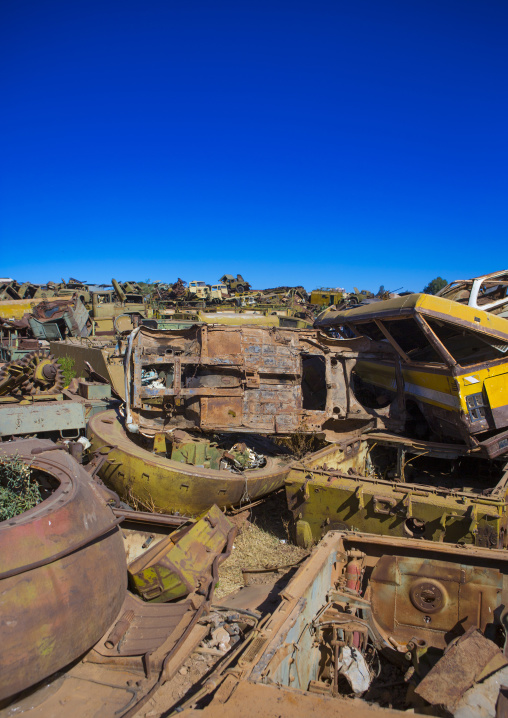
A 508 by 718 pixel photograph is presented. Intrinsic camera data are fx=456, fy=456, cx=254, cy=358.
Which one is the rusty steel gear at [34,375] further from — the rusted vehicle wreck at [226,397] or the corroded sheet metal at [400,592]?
the corroded sheet metal at [400,592]

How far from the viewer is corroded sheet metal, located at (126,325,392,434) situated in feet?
18.6

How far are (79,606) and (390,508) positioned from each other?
280cm

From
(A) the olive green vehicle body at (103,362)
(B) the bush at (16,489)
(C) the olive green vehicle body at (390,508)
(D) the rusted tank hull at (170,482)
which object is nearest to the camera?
(B) the bush at (16,489)

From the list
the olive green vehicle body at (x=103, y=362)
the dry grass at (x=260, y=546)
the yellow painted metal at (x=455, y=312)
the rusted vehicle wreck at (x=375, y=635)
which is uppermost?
the yellow painted metal at (x=455, y=312)

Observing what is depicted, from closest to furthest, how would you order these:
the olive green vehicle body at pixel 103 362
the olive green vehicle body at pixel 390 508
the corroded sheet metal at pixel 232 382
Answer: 1. the olive green vehicle body at pixel 390 508
2. the corroded sheet metal at pixel 232 382
3. the olive green vehicle body at pixel 103 362

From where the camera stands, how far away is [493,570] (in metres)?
3.12

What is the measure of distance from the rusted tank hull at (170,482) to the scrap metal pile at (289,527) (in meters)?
0.02

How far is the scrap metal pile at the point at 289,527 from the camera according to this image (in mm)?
2324

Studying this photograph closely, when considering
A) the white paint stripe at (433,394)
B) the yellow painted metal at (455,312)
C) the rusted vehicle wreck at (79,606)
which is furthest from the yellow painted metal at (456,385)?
the rusted vehicle wreck at (79,606)

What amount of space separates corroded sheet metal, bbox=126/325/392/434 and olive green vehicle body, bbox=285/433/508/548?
1.02 m

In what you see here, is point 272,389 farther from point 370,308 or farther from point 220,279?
point 220,279

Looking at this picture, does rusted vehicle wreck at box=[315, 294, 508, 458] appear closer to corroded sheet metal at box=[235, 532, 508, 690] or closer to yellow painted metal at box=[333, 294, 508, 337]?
yellow painted metal at box=[333, 294, 508, 337]

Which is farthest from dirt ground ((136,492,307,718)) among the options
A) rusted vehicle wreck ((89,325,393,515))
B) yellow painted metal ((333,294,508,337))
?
yellow painted metal ((333,294,508,337))

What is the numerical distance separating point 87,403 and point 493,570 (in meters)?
5.71
